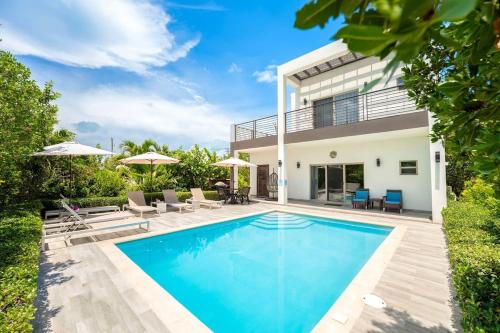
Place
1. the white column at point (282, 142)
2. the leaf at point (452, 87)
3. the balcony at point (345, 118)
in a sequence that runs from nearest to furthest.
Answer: the leaf at point (452, 87) < the balcony at point (345, 118) < the white column at point (282, 142)

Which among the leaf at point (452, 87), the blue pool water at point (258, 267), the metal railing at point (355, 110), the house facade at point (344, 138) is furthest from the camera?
the metal railing at point (355, 110)

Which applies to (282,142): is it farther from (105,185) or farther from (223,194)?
(105,185)

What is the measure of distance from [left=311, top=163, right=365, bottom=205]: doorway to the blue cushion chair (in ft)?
3.49

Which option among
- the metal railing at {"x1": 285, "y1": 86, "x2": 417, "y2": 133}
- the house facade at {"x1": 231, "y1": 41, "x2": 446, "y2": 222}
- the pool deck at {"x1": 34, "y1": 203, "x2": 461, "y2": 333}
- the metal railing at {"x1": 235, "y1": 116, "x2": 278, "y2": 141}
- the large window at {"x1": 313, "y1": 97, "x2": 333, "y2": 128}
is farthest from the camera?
the metal railing at {"x1": 235, "y1": 116, "x2": 278, "y2": 141}

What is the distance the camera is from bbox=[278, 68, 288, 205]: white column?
49.3ft

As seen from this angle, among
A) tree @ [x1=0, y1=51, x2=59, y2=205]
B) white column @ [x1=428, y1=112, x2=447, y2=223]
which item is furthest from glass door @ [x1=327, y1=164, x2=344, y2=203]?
tree @ [x1=0, y1=51, x2=59, y2=205]

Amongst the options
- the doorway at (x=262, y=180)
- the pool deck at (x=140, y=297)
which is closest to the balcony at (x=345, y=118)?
the doorway at (x=262, y=180)

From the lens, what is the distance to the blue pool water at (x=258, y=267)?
450cm

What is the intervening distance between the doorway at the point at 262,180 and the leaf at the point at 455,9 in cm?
1903

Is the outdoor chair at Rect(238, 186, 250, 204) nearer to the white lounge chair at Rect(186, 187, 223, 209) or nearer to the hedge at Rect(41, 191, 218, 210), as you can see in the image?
the white lounge chair at Rect(186, 187, 223, 209)

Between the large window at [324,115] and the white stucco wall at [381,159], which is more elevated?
→ the large window at [324,115]

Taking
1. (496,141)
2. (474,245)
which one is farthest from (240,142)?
(496,141)

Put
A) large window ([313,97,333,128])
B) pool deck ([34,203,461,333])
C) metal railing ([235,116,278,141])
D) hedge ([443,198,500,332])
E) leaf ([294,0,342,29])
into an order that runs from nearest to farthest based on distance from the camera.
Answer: leaf ([294,0,342,29]) → hedge ([443,198,500,332]) → pool deck ([34,203,461,333]) → large window ([313,97,333,128]) → metal railing ([235,116,278,141])

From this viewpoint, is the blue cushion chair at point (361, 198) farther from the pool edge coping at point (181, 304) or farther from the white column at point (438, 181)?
the pool edge coping at point (181, 304)
